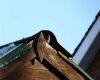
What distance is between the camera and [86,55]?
7.94 meters

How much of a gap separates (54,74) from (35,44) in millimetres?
510

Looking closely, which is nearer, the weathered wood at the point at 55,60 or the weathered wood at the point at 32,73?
the weathered wood at the point at 32,73

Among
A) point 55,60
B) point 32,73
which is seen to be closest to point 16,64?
point 32,73

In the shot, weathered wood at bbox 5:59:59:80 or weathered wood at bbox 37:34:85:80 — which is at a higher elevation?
weathered wood at bbox 37:34:85:80

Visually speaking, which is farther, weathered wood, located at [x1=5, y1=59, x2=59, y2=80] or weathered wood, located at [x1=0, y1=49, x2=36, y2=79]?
weathered wood, located at [x1=5, y1=59, x2=59, y2=80]

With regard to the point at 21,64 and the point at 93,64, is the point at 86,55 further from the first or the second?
the point at 21,64

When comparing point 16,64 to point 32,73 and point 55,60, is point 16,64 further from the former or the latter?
point 55,60

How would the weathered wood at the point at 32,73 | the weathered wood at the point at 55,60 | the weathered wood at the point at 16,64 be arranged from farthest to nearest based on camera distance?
the weathered wood at the point at 55,60
the weathered wood at the point at 32,73
the weathered wood at the point at 16,64

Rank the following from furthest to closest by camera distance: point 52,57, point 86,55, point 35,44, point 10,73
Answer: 1. point 86,55
2. point 52,57
3. point 35,44
4. point 10,73

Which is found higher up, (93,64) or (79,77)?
(79,77)

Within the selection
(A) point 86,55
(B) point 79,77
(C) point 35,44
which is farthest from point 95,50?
(C) point 35,44

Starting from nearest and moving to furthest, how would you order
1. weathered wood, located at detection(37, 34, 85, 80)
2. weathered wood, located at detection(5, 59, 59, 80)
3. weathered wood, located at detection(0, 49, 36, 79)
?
weathered wood, located at detection(0, 49, 36, 79), weathered wood, located at detection(5, 59, 59, 80), weathered wood, located at detection(37, 34, 85, 80)

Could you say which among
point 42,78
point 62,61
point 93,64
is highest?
point 62,61

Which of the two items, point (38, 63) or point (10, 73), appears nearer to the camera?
point (10, 73)
